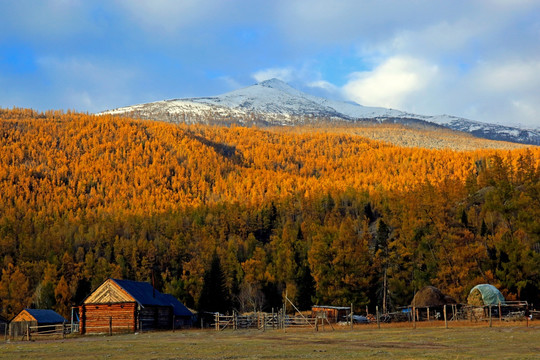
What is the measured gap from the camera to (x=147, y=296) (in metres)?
63.3

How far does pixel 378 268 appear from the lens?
8481cm

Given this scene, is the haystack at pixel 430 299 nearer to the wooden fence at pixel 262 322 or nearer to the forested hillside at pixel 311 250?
the forested hillside at pixel 311 250

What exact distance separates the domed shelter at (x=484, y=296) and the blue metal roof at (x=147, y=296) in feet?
110

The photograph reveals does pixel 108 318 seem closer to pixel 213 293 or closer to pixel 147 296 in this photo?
pixel 147 296

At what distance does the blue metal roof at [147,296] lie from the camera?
197ft

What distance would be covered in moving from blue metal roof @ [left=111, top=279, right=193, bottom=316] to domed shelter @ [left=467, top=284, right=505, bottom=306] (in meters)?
33.6

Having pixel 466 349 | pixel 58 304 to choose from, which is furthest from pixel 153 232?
pixel 466 349

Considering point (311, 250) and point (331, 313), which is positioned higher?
point (311, 250)

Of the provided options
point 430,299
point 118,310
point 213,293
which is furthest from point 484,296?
point 213,293

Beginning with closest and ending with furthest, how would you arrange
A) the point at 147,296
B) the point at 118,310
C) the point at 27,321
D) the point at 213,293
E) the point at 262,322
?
the point at 262,322 < the point at 118,310 < the point at 147,296 < the point at 27,321 < the point at 213,293

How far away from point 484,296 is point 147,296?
35519 millimetres

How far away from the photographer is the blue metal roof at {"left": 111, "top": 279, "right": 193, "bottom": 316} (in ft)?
197

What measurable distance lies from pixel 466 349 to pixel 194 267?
4335 inches

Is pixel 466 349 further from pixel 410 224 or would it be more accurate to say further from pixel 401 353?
pixel 410 224
